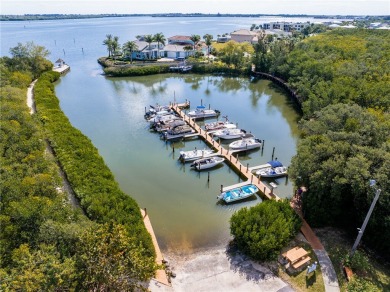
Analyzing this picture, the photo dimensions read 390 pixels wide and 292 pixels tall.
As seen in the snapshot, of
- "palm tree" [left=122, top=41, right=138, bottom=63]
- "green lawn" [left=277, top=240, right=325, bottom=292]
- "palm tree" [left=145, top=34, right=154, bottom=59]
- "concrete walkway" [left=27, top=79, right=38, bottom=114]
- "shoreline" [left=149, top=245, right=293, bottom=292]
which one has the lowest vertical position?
"shoreline" [left=149, top=245, right=293, bottom=292]

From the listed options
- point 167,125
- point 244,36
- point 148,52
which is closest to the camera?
point 167,125

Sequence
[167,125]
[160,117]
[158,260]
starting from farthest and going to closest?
[160,117] → [167,125] → [158,260]

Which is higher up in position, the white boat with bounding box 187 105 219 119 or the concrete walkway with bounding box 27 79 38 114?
the concrete walkway with bounding box 27 79 38 114

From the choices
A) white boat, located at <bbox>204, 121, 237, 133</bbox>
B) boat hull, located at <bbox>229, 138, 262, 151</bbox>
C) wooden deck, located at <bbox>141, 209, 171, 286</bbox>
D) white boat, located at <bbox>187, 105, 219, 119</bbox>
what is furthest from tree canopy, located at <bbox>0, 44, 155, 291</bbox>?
white boat, located at <bbox>187, 105, 219, 119</bbox>

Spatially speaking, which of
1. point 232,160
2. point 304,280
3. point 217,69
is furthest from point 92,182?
point 217,69

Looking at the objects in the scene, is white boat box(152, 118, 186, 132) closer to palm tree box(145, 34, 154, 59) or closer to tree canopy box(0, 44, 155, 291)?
tree canopy box(0, 44, 155, 291)

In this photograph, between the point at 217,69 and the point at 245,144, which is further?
the point at 217,69

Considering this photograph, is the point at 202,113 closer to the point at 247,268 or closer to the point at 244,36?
the point at 247,268

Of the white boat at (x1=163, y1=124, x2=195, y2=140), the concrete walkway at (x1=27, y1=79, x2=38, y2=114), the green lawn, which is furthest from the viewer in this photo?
the concrete walkway at (x1=27, y1=79, x2=38, y2=114)

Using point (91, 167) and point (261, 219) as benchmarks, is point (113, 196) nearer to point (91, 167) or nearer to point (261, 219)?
point (91, 167)
